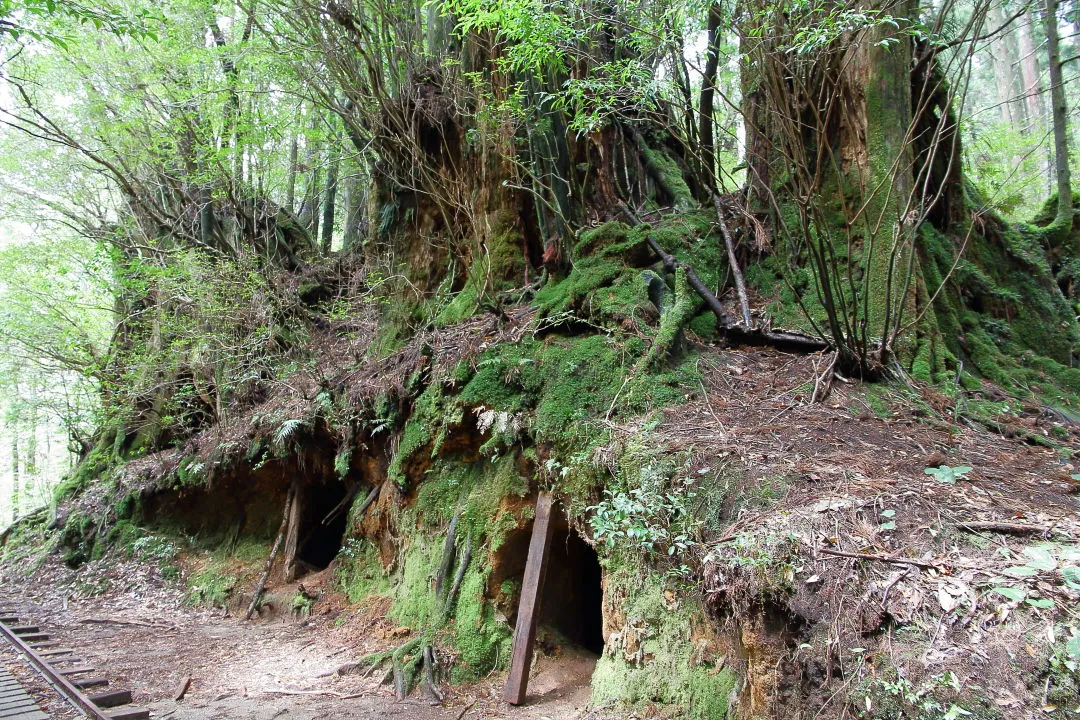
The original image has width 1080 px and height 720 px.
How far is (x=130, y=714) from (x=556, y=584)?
4533 millimetres

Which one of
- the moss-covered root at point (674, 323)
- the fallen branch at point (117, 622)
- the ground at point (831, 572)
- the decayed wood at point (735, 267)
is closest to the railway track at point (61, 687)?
the ground at point (831, 572)

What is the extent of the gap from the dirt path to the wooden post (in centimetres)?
20

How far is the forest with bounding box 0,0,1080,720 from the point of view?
397 centimetres

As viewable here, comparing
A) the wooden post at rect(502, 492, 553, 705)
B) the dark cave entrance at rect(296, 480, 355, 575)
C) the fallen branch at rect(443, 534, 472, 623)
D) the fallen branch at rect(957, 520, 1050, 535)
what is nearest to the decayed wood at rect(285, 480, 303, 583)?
the dark cave entrance at rect(296, 480, 355, 575)

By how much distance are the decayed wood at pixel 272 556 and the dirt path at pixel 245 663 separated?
38cm

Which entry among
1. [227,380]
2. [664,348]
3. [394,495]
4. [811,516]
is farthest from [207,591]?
[811,516]

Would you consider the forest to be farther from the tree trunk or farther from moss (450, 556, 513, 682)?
the tree trunk

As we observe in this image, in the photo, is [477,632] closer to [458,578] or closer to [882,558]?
[458,578]

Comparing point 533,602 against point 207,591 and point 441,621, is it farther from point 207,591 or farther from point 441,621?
point 207,591

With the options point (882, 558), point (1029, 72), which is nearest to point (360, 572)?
point (882, 558)

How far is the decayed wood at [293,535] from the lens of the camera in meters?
10.7

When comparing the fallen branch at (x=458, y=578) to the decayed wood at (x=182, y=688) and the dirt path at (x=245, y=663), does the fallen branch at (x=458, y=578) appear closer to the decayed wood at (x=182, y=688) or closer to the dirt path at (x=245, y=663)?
the dirt path at (x=245, y=663)

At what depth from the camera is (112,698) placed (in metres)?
6.46

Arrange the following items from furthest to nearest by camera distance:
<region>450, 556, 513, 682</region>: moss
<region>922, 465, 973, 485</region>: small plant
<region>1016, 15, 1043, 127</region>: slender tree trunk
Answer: <region>1016, 15, 1043, 127</region>: slender tree trunk → <region>450, 556, 513, 682</region>: moss → <region>922, 465, 973, 485</region>: small plant
